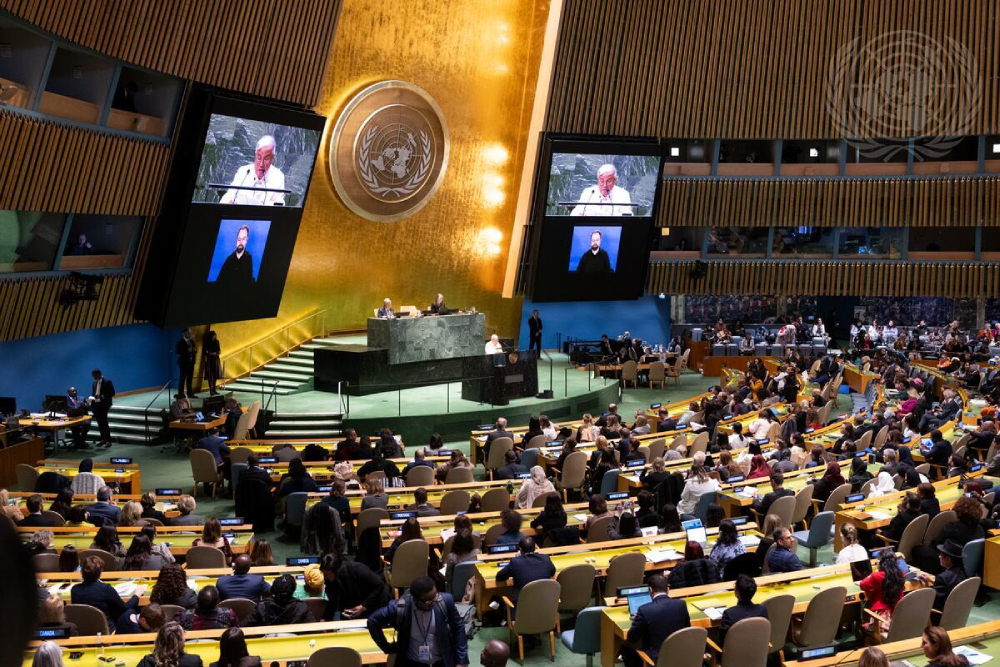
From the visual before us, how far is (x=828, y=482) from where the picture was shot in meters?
11.4

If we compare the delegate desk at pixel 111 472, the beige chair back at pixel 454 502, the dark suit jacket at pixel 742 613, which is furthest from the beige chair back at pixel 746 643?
the delegate desk at pixel 111 472

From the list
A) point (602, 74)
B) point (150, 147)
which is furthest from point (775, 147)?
point (150, 147)

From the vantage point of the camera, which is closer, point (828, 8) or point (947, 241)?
point (828, 8)

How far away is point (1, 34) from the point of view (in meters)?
15.0

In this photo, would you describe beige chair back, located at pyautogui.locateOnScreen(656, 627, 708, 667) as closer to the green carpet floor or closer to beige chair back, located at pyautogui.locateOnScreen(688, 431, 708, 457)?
the green carpet floor

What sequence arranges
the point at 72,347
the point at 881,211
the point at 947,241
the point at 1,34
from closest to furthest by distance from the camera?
the point at 1,34 < the point at 72,347 < the point at 881,211 < the point at 947,241

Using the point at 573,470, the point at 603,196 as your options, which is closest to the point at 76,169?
the point at 573,470

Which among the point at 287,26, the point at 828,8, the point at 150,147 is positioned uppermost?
the point at 828,8

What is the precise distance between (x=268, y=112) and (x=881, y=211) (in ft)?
55.3

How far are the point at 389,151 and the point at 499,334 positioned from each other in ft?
21.0

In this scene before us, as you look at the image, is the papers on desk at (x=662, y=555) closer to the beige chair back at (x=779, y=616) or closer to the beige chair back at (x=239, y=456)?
the beige chair back at (x=779, y=616)

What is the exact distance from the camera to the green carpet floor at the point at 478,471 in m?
8.59

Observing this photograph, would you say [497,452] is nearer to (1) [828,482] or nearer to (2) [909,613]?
(1) [828,482]

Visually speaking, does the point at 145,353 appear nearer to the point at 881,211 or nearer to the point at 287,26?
the point at 287,26
